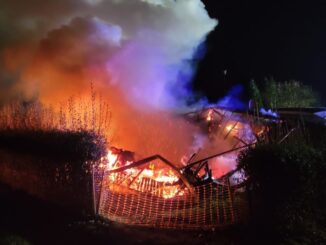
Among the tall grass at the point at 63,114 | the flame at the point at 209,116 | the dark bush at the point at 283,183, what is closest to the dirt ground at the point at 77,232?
the dark bush at the point at 283,183

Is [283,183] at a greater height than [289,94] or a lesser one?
lesser

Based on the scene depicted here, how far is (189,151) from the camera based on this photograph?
16.6m

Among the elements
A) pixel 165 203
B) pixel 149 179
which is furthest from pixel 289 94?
pixel 165 203

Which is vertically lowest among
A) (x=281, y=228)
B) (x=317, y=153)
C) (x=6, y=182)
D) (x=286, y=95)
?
(x=281, y=228)

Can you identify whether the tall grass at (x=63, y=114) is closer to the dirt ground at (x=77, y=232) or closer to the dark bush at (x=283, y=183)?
the dirt ground at (x=77, y=232)

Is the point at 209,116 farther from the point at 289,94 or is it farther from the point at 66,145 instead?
the point at 289,94

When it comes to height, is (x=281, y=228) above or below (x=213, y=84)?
below

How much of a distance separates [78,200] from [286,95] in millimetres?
Answer: 26081

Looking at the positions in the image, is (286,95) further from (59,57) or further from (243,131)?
(59,57)

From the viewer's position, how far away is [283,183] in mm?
8172

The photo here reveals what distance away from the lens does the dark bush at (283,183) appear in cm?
816

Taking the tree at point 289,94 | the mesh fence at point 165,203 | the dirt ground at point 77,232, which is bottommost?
the dirt ground at point 77,232

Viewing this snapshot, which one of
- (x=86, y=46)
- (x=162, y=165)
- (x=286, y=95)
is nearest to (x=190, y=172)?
(x=162, y=165)

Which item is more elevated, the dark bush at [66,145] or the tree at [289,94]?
the tree at [289,94]
